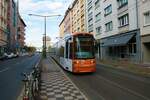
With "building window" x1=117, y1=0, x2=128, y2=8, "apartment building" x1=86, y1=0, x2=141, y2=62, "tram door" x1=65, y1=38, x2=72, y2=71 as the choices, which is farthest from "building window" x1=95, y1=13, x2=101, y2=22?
"tram door" x1=65, y1=38, x2=72, y2=71

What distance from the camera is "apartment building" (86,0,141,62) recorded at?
35562 millimetres

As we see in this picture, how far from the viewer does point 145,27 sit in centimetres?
3198

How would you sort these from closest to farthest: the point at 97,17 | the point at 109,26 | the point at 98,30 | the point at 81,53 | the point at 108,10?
the point at 81,53 → the point at 109,26 → the point at 108,10 → the point at 98,30 → the point at 97,17

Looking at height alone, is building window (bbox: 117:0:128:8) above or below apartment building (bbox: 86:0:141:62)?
above

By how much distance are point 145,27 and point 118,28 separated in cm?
987

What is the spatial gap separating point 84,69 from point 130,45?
61.0ft

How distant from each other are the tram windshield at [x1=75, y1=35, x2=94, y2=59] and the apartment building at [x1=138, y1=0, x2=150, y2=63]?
13.0 metres

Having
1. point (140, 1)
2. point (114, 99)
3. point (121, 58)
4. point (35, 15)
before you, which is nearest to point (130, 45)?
point (121, 58)

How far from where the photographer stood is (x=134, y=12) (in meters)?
35.3

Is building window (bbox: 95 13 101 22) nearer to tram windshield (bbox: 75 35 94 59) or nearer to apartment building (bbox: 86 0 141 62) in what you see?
apartment building (bbox: 86 0 141 62)

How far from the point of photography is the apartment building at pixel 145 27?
3155cm

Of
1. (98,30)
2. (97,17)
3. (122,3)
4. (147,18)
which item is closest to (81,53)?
(147,18)

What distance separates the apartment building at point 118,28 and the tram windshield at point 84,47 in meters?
4.16

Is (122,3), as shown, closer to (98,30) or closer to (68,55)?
(98,30)
